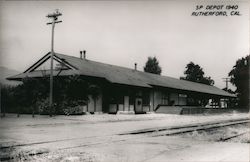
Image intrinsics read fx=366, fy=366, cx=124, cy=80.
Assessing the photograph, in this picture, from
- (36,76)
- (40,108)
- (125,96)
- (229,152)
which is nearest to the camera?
(229,152)

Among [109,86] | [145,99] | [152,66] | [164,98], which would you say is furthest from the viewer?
[152,66]

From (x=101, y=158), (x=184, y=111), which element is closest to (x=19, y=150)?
(x=101, y=158)

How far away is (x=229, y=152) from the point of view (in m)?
9.34

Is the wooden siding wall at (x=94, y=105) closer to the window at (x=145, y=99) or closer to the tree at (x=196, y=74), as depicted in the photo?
the window at (x=145, y=99)

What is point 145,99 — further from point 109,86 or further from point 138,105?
point 109,86

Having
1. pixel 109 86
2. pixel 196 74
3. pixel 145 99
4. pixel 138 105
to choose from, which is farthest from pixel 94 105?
pixel 196 74

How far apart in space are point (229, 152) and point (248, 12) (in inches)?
140

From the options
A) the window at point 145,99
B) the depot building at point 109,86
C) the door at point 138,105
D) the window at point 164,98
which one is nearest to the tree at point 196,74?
the window at point 164,98

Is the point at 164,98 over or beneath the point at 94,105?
over

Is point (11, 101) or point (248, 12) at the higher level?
point (248, 12)

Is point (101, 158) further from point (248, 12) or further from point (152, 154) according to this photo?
point (248, 12)

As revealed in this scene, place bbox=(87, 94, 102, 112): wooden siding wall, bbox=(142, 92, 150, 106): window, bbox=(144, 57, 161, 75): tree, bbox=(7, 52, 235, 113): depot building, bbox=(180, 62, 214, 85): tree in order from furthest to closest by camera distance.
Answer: bbox=(180, 62, 214, 85): tree → bbox=(144, 57, 161, 75): tree → bbox=(142, 92, 150, 106): window → bbox=(7, 52, 235, 113): depot building → bbox=(87, 94, 102, 112): wooden siding wall

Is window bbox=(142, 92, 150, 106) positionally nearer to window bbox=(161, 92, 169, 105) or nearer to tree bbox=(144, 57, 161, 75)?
window bbox=(161, 92, 169, 105)

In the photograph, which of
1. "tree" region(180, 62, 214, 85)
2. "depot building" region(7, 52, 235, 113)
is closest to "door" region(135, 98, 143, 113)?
"depot building" region(7, 52, 235, 113)
